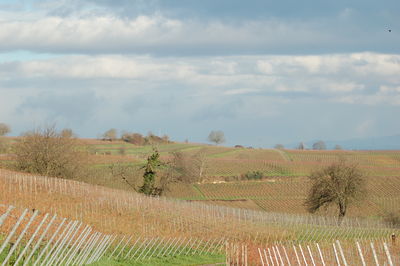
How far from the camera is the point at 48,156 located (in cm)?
6372

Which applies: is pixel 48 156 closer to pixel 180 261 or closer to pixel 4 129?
pixel 180 261

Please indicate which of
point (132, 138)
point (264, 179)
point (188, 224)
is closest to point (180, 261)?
point (188, 224)

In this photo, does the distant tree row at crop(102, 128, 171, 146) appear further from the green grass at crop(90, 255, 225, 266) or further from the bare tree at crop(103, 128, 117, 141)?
the green grass at crop(90, 255, 225, 266)

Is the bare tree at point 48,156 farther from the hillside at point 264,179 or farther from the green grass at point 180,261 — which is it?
the green grass at point 180,261

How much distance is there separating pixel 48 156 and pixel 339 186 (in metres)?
29.9

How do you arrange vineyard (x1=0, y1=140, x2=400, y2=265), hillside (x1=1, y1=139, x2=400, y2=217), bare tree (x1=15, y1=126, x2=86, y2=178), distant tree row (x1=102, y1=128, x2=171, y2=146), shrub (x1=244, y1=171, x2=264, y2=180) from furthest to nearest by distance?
1. distant tree row (x1=102, y1=128, x2=171, y2=146)
2. shrub (x1=244, y1=171, x2=264, y2=180)
3. hillside (x1=1, y1=139, x2=400, y2=217)
4. bare tree (x1=15, y1=126, x2=86, y2=178)
5. vineyard (x1=0, y1=140, x2=400, y2=265)

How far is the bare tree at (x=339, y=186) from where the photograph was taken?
214ft

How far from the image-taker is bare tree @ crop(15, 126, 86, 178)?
2512 inches

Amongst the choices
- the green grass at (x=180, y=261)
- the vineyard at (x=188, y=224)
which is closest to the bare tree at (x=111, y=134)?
the vineyard at (x=188, y=224)

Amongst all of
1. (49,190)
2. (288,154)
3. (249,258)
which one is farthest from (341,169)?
(288,154)

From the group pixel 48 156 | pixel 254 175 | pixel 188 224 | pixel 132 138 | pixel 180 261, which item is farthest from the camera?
pixel 132 138

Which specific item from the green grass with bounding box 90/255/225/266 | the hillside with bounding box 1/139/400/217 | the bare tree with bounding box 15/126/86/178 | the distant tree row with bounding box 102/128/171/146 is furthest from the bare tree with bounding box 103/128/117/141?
the green grass with bounding box 90/255/225/266

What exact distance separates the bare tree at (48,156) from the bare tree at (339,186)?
82.6ft

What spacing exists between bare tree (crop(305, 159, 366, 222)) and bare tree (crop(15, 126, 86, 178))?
25169 millimetres
